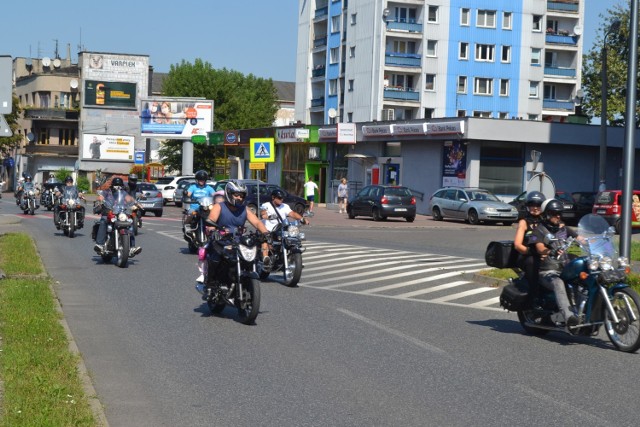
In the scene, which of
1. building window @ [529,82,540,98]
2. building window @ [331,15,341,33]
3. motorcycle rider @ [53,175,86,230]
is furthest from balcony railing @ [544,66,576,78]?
motorcycle rider @ [53,175,86,230]

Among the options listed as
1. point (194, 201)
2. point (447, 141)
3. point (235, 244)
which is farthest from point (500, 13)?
point (235, 244)

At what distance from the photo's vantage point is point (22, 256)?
1964 cm

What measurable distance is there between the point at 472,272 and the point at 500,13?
60.7 meters

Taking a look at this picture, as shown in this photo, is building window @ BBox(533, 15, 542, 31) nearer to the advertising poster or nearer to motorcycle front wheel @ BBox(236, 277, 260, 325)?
the advertising poster

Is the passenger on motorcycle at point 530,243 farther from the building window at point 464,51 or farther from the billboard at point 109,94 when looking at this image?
the billboard at point 109,94

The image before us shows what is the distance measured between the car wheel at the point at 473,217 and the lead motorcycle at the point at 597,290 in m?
32.7

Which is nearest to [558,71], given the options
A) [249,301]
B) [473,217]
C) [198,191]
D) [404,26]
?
[404,26]

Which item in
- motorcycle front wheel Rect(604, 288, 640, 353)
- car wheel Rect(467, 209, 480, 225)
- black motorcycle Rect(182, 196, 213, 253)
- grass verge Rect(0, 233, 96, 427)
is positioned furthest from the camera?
car wheel Rect(467, 209, 480, 225)

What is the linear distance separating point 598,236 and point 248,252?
3.94 m

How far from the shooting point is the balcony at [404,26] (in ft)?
246

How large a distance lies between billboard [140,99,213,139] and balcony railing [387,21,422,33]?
50.5 ft

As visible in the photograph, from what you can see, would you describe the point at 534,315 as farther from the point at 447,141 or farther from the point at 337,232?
the point at 447,141

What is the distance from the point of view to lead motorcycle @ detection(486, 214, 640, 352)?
1034 cm

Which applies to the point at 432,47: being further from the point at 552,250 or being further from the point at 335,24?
the point at 552,250
